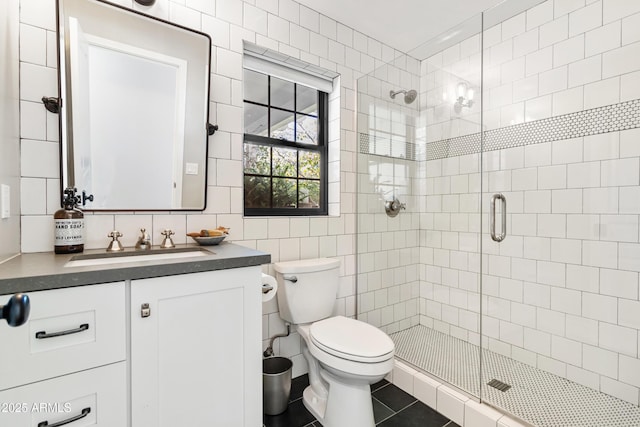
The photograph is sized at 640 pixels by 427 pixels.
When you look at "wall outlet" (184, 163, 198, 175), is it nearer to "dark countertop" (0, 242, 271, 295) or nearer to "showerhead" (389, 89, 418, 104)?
"dark countertop" (0, 242, 271, 295)

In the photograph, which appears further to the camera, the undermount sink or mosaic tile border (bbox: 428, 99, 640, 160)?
mosaic tile border (bbox: 428, 99, 640, 160)

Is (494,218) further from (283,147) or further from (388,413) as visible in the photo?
(283,147)

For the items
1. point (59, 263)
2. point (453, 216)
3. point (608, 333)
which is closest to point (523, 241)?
point (453, 216)

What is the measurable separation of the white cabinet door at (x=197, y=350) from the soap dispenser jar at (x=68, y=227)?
0.50 meters

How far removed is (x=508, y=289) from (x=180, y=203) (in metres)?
2.17

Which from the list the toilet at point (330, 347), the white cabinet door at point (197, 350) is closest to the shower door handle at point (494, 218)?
the toilet at point (330, 347)

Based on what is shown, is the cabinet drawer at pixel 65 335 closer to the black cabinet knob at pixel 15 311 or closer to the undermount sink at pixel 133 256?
the undermount sink at pixel 133 256

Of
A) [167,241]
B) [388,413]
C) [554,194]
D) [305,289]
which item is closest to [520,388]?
[388,413]

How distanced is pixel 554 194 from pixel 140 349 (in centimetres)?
231

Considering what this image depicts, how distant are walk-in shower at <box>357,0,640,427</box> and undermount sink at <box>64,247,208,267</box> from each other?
1258 mm

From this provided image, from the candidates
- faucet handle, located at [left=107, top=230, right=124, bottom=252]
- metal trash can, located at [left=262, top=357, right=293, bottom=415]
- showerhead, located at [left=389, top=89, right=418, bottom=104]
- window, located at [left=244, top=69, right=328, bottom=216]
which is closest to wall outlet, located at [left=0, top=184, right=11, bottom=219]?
faucet handle, located at [left=107, top=230, right=124, bottom=252]

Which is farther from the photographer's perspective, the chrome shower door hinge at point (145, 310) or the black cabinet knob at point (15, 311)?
the chrome shower door hinge at point (145, 310)

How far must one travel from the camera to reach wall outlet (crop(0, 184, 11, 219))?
1.03m

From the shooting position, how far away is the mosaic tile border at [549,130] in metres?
1.65
